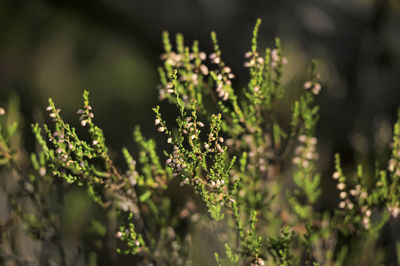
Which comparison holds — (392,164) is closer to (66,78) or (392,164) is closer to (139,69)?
(139,69)

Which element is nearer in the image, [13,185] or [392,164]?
[392,164]

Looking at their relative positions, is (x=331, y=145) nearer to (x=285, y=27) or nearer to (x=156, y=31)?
(x=285, y=27)

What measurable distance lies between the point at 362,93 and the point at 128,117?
187 centimetres

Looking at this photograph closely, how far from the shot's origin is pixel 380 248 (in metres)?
2.41

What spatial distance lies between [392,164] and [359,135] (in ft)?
4.92

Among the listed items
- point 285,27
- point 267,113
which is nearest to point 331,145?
point 285,27

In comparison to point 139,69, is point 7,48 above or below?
above

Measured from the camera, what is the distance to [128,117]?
366 cm

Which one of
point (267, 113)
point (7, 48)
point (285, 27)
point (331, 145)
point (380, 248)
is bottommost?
point (380, 248)

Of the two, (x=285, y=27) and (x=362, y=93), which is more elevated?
(x=285, y=27)

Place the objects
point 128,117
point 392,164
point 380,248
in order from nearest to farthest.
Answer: point 392,164
point 380,248
point 128,117

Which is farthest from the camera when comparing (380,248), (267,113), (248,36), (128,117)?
(128,117)

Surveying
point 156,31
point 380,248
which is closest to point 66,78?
point 156,31

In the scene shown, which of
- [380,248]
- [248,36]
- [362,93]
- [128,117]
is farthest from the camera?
[128,117]
